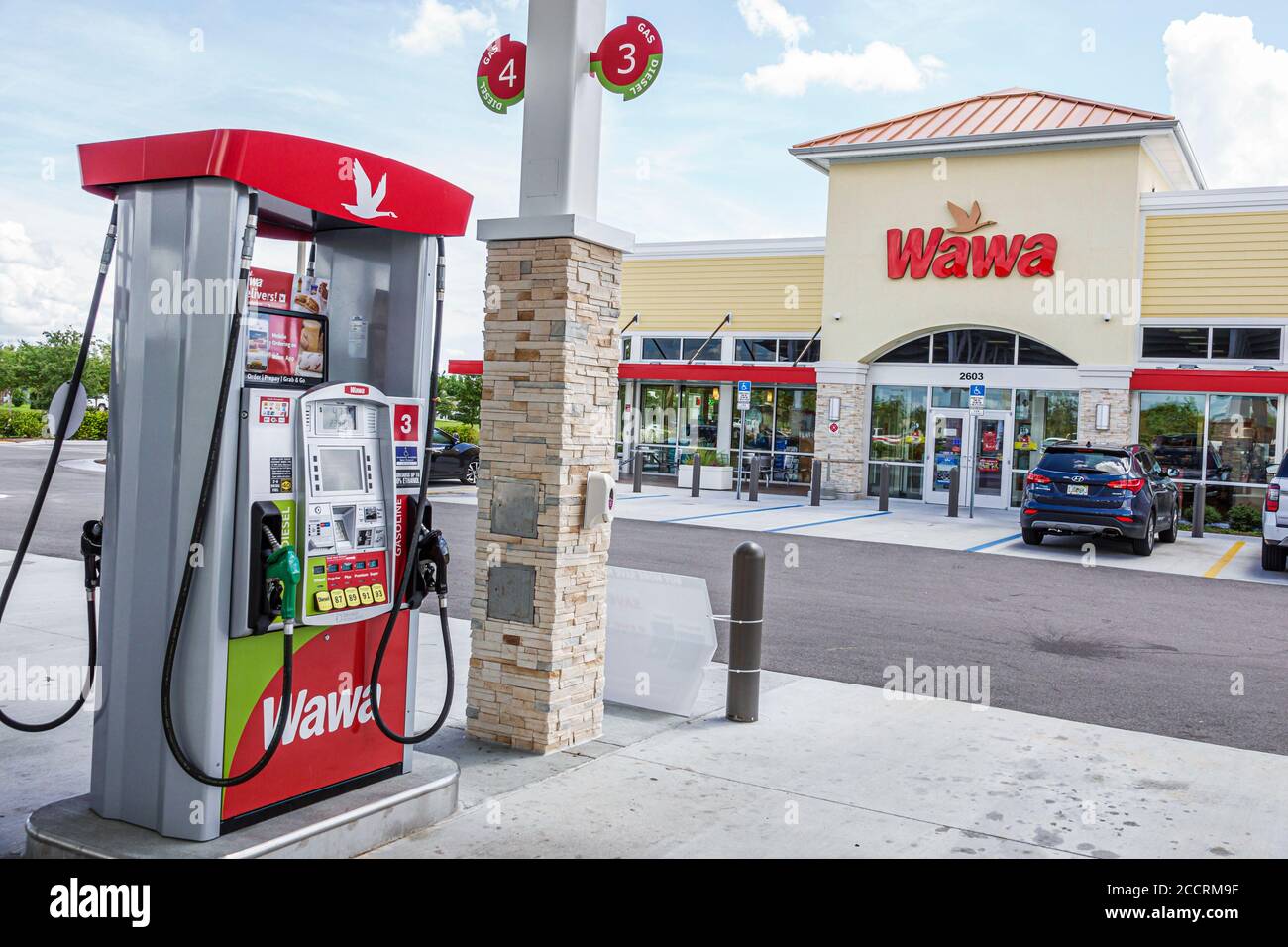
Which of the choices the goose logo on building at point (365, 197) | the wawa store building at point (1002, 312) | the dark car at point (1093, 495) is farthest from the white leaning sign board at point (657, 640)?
the wawa store building at point (1002, 312)

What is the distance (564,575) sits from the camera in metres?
6.18

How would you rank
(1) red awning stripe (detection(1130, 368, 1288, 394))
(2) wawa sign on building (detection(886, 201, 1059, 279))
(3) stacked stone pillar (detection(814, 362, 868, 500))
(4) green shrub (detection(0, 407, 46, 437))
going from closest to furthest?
1. (1) red awning stripe (detection(1130, 368, 1288, 394))
2. (2) wawa sign on building (detection(886, 201, 1059, 279))
3. (3) stacked stone pillar (detection(814, 362, 868, 500))
4. (4) green shrub (detection(0, 407, 46, 437))

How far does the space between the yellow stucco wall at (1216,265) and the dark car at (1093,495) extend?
258 inches

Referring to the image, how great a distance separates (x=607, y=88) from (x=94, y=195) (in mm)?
2781

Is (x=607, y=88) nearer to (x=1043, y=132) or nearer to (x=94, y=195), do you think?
(x=94, y=195)

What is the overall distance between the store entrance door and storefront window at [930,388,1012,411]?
0.61 feet

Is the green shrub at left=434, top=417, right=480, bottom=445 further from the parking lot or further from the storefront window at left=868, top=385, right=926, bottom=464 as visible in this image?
the storefront window at left=868, top=385, right=926, bottom=464

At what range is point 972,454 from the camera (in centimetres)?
2403

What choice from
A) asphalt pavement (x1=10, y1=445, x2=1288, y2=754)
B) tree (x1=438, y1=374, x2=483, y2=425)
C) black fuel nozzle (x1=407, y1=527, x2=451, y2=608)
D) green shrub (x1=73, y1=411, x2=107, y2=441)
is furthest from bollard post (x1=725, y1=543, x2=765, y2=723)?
tree (x1=438, y1=374, x2=483, y2=425)

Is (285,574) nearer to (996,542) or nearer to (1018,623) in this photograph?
(1018,623)

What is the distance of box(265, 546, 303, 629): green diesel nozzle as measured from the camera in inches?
172

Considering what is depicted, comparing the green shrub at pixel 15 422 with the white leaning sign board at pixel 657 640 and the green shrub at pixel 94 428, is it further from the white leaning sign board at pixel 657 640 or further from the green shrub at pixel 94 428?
the white leaning sign board at pixel 657 640

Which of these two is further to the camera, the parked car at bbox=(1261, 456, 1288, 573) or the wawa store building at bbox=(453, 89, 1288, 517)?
the wawa store building at bbox=(453, 89, 1288, 517)
